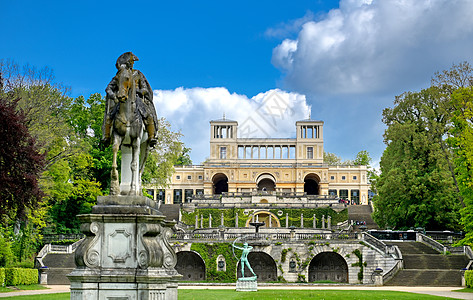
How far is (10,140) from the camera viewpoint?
2105 centimetres

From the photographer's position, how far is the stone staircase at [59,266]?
3522 centimetres

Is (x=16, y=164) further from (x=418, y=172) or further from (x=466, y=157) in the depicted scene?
(x=418, y=172)

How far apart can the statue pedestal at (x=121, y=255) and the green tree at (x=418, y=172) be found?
39.1m

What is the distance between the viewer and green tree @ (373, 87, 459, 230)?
45.2 metres

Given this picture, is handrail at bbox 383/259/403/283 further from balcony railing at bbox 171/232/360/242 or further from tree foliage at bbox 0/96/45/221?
tree foliage at bbox 0/96/45/221

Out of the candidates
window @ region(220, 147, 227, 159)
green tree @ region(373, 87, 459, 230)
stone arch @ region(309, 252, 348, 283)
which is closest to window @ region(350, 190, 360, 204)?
window @ region(220, 147, 227, 159)

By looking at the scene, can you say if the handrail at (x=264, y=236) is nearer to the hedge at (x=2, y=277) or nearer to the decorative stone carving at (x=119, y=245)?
the hedge at (x=2, y=277)

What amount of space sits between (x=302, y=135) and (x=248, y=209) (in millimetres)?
28262

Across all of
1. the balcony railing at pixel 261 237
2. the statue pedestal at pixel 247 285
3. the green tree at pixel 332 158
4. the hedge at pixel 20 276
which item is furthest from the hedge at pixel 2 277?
the green tree at pixel 332 158

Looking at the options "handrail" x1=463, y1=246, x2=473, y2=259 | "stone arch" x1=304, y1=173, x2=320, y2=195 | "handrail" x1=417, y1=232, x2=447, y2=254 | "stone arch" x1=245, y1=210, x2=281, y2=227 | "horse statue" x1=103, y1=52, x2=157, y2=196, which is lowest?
"handrail" x1=463, y1=246, x2=473, y2=259

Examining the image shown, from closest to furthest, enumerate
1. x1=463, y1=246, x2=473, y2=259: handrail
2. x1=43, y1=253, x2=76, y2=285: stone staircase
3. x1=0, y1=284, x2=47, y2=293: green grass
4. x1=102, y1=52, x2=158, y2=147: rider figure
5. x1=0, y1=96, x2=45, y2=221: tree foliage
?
x1=102, y1=52, x2=158, y2=147: rider figure < x1=0, y1=96, x2=45, y2=221: tree foliage < x1=0, y1=284, x2=47, y2=293: green grass < x1=43, y1=253, x2=76, y2=285: stone staircase < x1=463, y1=246, x2=473, y2=259: handrail

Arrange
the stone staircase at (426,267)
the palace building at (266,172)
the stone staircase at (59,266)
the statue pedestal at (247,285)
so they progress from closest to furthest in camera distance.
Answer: the statue pedestal at (247,285) → the stone staircase at (426,267) → the stone staircase at (59,266) → the palace building at (266,172)

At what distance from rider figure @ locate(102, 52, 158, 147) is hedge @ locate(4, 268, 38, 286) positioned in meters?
22.8

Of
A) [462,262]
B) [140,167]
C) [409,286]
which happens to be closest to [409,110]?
[462,262]
